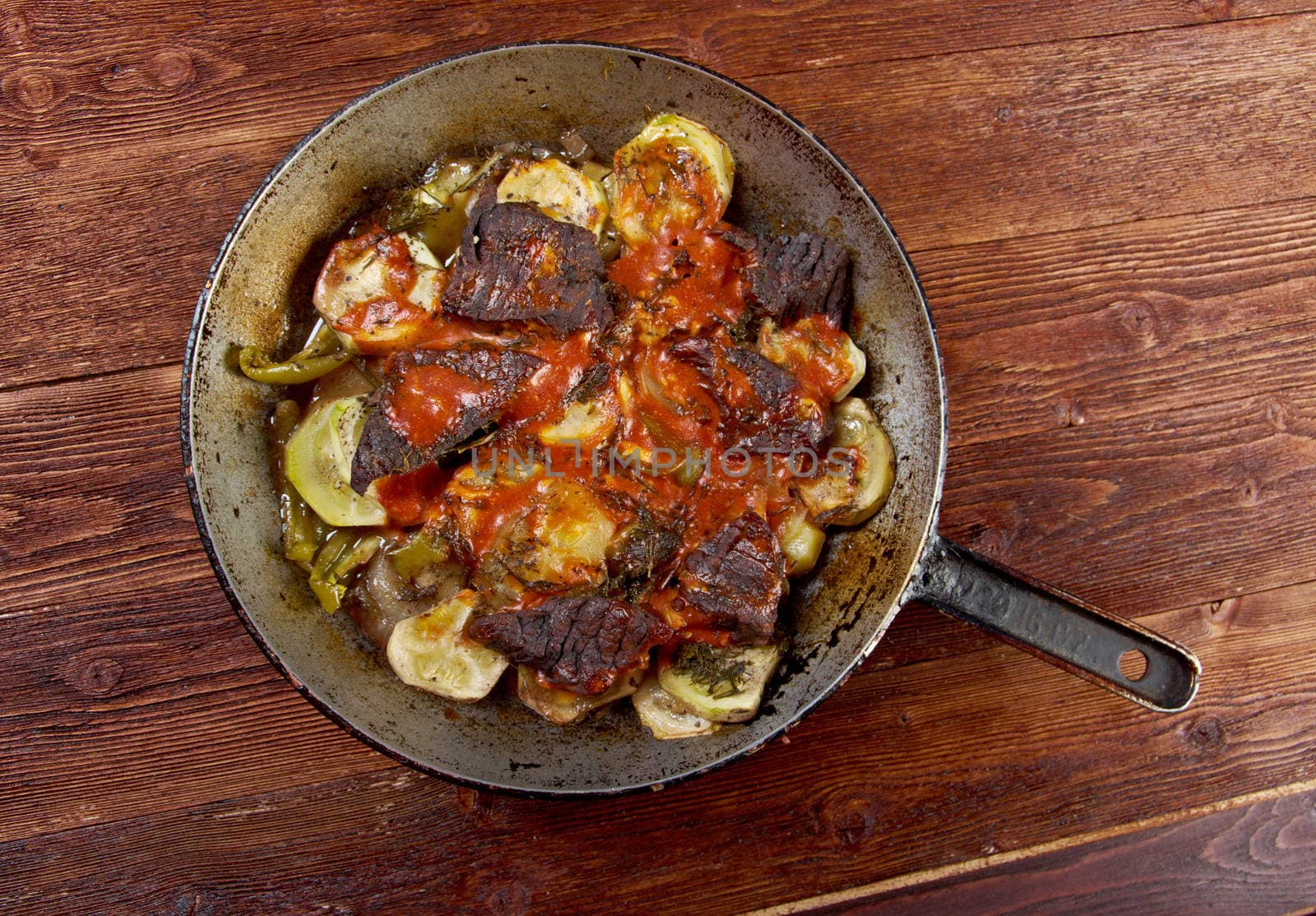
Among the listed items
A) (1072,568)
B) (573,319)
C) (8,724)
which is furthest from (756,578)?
(8,724)

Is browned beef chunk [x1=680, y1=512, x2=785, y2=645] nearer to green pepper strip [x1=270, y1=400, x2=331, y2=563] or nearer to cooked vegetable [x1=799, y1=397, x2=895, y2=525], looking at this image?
cooked vegetable [x1=799, y1=397, x2=895, y2=525]

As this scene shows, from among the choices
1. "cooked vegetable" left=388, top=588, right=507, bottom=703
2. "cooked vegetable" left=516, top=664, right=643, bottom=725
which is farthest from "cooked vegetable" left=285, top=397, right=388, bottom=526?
"cooked vegetable" left=516, top=664, right=643, bottom=725

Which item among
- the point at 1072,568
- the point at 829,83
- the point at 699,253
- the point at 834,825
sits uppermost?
the point at 829,83

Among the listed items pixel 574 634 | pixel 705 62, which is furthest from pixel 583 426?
pixel 705 62

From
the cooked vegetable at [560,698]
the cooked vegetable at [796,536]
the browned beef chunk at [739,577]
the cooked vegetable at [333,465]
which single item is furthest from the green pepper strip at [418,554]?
the cooked vegetable at [796,536]

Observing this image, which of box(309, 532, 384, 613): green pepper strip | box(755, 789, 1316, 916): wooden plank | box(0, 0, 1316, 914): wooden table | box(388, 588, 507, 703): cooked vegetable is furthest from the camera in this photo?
box(755, 789, 1316, 916): wooden plank

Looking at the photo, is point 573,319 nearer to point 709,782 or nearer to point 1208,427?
point 709,782

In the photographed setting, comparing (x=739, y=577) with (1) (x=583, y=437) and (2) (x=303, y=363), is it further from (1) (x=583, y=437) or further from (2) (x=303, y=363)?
(2) (x=303, y=363)
